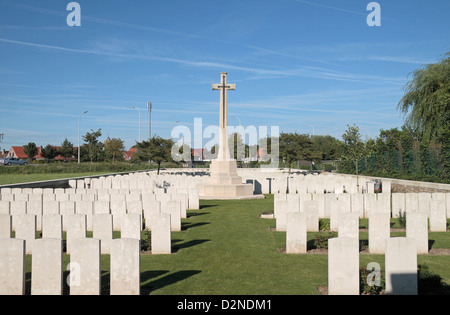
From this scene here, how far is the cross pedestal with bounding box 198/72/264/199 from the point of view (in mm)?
20047

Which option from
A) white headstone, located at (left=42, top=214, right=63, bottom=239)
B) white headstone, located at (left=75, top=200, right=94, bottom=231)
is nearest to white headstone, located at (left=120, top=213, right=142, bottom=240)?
white headstone, located at (left=42, top=214, right=63, bottom=239)

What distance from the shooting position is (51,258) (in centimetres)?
518

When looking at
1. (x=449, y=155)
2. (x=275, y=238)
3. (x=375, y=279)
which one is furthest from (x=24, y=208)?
(x=449, y=155)

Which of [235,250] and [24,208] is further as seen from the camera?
[24,208]

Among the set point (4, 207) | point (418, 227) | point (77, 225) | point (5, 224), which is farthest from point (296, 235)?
point (4, 207)

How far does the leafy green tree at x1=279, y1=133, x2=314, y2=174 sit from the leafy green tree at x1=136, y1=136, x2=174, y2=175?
12782 mm

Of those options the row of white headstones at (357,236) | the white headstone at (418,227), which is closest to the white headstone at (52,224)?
the row of white headstones at (357,236)

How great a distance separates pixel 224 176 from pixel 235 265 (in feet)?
44.9

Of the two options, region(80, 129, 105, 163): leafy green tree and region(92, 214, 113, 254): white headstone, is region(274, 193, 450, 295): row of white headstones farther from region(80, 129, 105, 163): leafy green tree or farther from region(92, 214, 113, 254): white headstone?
region(80, 129, 105, 163): leafy green tree

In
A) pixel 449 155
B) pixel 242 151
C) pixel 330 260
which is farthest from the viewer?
pixel 242 151

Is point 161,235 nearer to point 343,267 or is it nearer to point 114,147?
point 343,267

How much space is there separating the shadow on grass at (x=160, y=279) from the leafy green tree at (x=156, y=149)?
28.2 m
